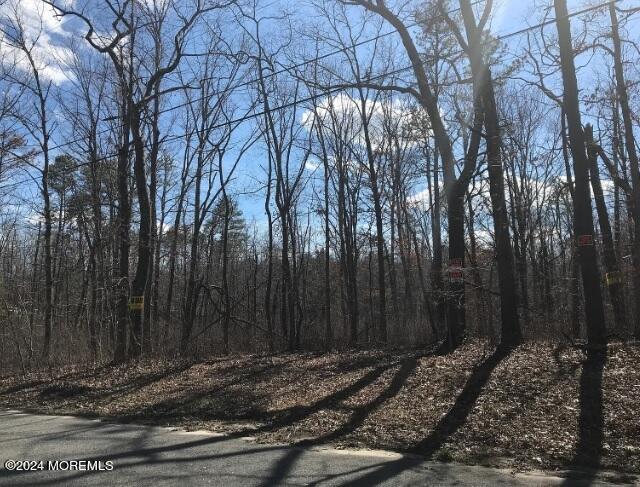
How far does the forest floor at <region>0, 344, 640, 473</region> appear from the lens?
6.80 meters

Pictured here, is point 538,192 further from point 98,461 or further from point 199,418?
point 98,461

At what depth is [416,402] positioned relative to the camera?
30.3 feet

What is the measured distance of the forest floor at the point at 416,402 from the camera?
22.3 ft

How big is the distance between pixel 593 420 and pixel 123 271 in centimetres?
1636

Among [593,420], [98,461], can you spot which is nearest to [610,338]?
[593,420]

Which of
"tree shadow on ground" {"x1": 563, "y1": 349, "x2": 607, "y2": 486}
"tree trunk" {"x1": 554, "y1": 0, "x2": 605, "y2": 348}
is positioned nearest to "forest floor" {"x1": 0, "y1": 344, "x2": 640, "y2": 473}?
"tree shadow on ground" {"x1": 563, "y1": 349, "x2": 607, "y2": 486}

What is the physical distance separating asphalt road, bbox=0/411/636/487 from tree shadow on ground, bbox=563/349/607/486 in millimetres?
269

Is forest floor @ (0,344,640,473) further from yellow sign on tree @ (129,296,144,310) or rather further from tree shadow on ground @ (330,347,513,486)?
yellow sign on tree @ (129,296,144,310)

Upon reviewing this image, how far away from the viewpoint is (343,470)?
19.9 ft

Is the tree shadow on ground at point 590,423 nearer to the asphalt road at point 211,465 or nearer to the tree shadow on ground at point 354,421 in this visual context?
the asphalt road at point 211,465

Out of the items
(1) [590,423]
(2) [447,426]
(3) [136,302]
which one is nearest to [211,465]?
(2) [447,426]

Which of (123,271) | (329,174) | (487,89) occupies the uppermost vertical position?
(329,174)

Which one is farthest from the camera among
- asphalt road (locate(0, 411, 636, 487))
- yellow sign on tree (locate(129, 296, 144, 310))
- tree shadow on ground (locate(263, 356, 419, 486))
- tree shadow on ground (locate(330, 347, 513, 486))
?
yellow sign on tree (locate(129, 296, 144, 310))

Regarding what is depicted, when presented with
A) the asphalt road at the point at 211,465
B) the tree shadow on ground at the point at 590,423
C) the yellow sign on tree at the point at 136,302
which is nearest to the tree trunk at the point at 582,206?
the tree shadow on ground at the point at 590,423
